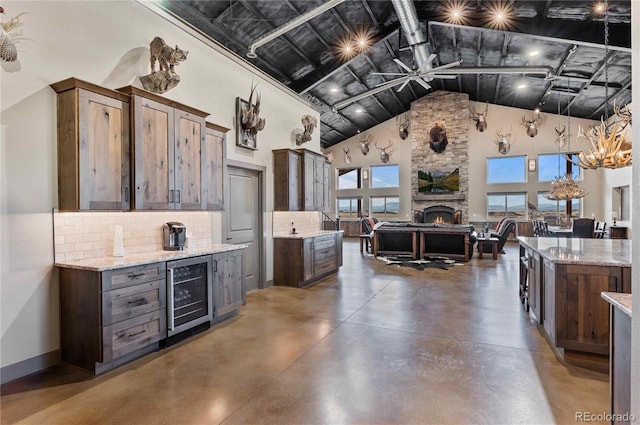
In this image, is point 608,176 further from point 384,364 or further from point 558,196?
point 384,364

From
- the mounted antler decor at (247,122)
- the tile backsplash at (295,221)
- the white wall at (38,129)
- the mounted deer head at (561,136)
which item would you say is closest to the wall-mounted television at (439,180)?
the mounted deer head at (561,136)

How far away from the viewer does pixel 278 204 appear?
20.2 feet

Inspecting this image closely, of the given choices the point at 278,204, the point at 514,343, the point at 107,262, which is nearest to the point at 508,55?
the point at 278,204

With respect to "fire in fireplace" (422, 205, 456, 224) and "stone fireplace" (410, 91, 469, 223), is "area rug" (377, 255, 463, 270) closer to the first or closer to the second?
"fire in fireplace" (422, 205, 456, 224)

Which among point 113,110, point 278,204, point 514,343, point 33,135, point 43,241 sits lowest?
point 514,343

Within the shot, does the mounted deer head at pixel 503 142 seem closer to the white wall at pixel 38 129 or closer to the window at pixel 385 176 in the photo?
the window at pixel 385 176

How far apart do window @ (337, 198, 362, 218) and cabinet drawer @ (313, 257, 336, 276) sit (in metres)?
8.86

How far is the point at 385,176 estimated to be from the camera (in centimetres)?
1511

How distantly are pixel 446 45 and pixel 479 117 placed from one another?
4735mm

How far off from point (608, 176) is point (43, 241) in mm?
14802

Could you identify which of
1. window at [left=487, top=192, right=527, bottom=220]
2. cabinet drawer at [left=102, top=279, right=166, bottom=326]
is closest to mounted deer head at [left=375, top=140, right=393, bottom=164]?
window at [left=487, top=192, right=527, bottom=220]

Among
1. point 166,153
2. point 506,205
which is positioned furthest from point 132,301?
point 506,205

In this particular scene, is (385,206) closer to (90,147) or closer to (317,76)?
(317,76)

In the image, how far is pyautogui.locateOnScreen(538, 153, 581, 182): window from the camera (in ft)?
40.6
